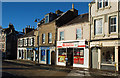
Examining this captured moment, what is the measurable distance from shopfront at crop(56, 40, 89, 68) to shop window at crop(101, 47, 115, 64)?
2.37m

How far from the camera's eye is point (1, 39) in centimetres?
4316

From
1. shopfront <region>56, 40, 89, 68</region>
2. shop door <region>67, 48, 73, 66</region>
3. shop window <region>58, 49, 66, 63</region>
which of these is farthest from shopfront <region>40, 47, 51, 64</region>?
shop door <region>67, 48, 73, 66</region>

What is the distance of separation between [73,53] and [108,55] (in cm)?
585

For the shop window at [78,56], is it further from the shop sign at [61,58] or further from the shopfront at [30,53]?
the shopfront at [30,53]

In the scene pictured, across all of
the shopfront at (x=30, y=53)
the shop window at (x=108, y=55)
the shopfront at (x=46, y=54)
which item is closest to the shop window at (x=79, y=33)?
the shop window at (x=108, y=55)

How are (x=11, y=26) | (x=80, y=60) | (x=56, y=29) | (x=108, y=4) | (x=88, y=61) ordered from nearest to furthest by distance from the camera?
1. (x=108, y=4)
2. (x=88, y=61)
3. (x=80, y=60)
4. (x=56, y=29)
5. (x=11, y=26)

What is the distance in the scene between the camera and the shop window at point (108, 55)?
15.8 metres

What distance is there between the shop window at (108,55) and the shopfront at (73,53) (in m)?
2.37

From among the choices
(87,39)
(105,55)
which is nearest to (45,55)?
(87,39)

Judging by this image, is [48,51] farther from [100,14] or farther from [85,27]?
[100,14]

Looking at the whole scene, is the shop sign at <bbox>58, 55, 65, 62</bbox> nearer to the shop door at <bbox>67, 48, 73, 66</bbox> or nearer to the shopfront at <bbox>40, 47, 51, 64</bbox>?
A: the shop door at <bbox>67, 48, 73, 66</bbox>

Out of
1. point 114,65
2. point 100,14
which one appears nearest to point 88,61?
point 114,65

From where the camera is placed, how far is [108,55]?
53.4ft

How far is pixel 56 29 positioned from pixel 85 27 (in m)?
6.59
